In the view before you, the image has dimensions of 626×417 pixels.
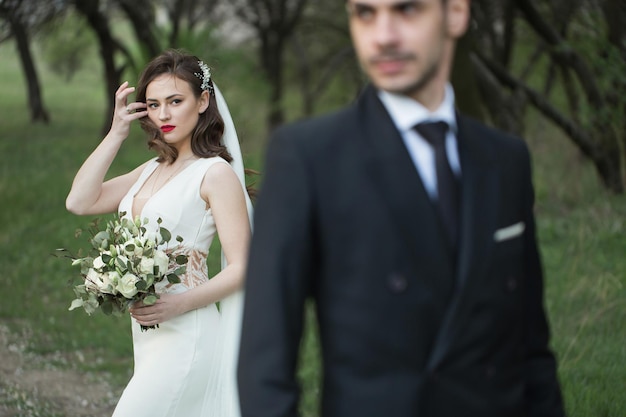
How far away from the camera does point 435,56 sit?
94.7 inches

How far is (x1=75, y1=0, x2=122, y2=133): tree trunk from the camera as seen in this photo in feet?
74.9

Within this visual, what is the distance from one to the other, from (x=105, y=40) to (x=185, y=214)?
20.5 meters

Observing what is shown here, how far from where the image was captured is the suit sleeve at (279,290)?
2.31 m

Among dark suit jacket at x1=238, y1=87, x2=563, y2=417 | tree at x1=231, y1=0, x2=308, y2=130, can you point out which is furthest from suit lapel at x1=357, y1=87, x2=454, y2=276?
tree at x1=231, y1=0, x2=308, y2=130

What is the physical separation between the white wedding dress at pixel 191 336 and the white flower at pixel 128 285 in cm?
22

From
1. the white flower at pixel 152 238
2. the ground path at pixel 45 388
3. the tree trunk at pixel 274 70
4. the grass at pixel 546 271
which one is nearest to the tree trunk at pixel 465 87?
the grass at pixel 546 271

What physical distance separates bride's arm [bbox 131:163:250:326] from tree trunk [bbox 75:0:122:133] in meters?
18.4

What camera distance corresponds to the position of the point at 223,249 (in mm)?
4672

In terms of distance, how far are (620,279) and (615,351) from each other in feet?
7.25

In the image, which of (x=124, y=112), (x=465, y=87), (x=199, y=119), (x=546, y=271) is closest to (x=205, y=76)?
(x=199, y=119)

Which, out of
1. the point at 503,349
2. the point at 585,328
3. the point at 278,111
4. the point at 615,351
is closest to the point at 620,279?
the point at 585,328

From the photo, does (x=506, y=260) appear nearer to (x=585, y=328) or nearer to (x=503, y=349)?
(x=503, y=349)

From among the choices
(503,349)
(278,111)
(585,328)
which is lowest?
(278,111)

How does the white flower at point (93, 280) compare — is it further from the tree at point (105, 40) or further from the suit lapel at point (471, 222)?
the tree at point (105, 40)
